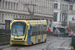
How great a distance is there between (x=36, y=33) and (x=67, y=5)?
242 feet

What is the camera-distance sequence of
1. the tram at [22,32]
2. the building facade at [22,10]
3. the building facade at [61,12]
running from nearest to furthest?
the tram at [22,32]
the building facade at [22,10]
the building facade at [61,12]

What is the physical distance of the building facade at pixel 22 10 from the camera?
6050 cm

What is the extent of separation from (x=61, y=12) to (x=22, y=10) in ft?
93.5

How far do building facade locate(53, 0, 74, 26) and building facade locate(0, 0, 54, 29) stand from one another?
5.55 meters

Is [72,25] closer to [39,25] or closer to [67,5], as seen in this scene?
[39,25]

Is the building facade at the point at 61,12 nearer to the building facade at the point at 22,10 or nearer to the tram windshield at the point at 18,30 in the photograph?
the building facade at the point at 22,10

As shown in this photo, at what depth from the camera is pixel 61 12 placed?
96.6m

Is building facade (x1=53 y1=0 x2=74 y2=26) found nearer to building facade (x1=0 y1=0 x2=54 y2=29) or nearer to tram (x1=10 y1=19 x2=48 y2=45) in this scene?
building facade (x1=0 y1=0 x2=54 y2=29)

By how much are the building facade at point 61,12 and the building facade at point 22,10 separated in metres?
5.55

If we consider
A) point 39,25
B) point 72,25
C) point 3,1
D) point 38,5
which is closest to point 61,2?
point 38,5

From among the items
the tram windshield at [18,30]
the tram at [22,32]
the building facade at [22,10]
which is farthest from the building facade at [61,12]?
the tram windshield at [18,30]

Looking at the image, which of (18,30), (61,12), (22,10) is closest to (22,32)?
(18,30)

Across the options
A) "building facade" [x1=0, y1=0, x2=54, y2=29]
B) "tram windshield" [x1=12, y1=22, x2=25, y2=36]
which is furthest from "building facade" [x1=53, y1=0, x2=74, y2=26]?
"tram windshield" [x1=12, y1=22, x2=25, y2=36]

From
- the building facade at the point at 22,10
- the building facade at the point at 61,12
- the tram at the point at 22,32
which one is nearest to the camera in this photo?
the tram at the point at 22,32
